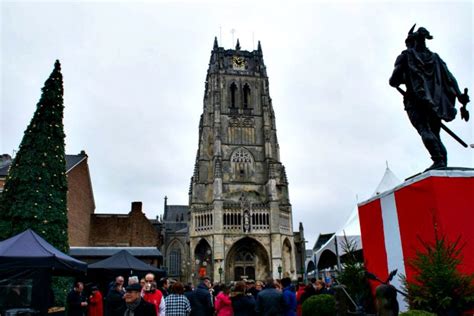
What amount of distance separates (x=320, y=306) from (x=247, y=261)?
38192 millimetres

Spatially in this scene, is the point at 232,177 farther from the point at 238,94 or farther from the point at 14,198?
the point at 14,198

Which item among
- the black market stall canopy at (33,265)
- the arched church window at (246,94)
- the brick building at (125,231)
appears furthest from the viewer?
the arched church window at (246,94)

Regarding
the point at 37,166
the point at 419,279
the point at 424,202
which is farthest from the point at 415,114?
the point at 37,166

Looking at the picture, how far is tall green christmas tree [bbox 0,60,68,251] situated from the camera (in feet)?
45.5

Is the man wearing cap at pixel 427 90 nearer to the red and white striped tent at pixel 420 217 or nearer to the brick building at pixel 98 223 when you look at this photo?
the red and white striped tent at pixel 420 217

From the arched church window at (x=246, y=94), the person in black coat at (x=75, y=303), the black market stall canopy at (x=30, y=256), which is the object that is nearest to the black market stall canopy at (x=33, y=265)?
the black market stall canopy at (x=30, y=256)

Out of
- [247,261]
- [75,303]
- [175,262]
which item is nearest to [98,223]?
[247,261]

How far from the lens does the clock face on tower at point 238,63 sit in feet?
176

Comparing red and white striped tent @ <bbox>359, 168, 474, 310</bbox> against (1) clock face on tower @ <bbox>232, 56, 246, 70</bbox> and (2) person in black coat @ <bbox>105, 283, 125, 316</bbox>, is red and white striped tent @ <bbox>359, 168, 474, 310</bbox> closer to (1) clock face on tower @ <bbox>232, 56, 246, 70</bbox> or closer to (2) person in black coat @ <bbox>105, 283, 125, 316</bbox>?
(2) person in black coat @ <bbox>105, 283, 125, 316</bbox>

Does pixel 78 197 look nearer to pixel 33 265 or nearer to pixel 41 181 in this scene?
pixel 41 181

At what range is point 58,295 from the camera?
14023 millimetres

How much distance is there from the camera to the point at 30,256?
7605 millimetres

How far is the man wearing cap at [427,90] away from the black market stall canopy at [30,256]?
7.35 meters

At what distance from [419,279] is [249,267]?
1634 inches
